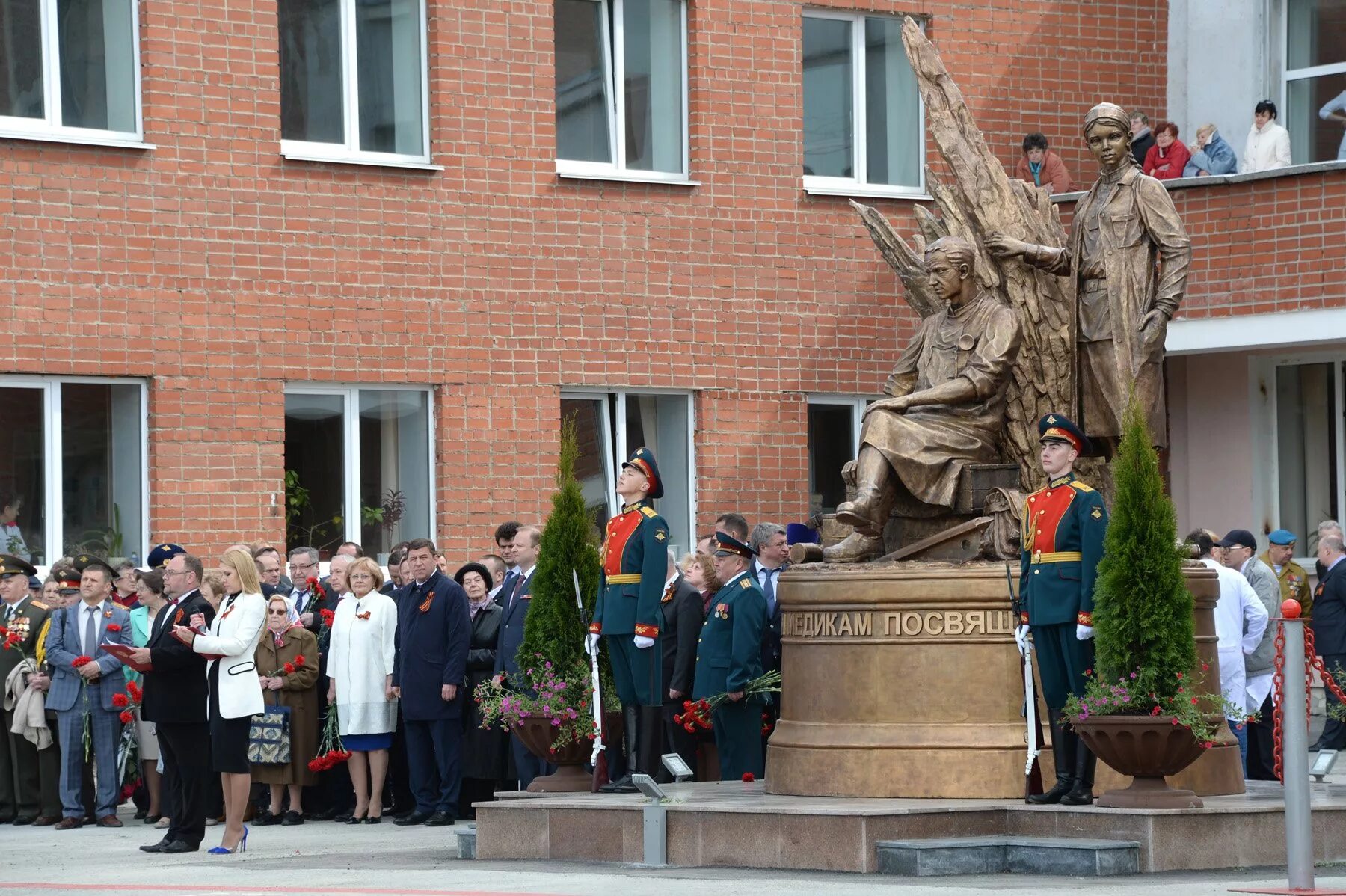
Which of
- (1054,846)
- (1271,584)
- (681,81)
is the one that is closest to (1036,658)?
(1054,846)

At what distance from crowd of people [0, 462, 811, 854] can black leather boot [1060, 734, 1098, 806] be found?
303 centimetres

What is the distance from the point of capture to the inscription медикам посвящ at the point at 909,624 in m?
13.4

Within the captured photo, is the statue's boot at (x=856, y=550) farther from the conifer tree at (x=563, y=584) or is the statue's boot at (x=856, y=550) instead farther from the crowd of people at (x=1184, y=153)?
the crowd of people at (x=1184, y=153)

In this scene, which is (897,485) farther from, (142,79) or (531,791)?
(142,79)

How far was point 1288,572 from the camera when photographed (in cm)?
2002

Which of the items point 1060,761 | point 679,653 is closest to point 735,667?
point 679,653

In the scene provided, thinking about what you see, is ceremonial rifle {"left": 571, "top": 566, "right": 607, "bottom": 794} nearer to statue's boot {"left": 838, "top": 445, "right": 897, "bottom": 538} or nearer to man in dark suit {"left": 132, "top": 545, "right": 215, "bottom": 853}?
statue's boot {"left": 838, "top": 445, "right": 897, "bottom": 538}

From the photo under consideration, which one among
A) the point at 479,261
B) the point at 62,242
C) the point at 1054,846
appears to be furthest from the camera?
the point at 479,261

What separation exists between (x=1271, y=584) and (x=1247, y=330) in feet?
15.3

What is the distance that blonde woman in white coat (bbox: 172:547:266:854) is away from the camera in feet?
46.3

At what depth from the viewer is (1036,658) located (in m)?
13.0

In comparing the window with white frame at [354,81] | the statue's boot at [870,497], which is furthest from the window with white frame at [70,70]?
the statue's boot at [870,497]

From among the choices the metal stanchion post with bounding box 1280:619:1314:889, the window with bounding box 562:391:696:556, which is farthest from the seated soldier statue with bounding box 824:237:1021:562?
the window with bounding box 562:391:696:556

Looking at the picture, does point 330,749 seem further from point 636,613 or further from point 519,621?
point 636,613
